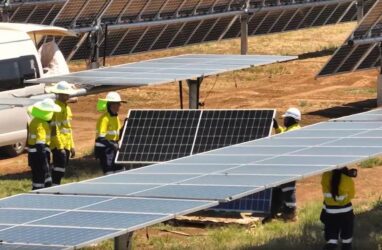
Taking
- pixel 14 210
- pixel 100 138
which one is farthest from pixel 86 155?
pixel 14 210

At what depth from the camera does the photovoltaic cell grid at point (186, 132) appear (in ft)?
53.4

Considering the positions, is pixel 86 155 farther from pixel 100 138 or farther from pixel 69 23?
pixel 69 23

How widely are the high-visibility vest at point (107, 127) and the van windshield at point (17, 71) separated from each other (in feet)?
14.0

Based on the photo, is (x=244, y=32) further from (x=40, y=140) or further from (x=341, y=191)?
(x=341, y=191)

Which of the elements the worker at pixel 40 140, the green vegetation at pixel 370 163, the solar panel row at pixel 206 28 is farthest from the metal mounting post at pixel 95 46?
the worker at pixel 40 140

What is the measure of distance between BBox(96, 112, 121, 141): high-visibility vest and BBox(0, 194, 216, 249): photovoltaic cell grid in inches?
233

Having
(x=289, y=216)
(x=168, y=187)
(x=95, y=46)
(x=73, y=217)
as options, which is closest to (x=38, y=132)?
(x=289, y=216)

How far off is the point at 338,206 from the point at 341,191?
18 centimetres

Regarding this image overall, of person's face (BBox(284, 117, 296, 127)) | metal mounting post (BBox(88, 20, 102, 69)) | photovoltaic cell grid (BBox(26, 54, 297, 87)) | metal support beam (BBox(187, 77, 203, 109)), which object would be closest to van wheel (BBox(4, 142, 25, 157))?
photovoltaic cell grid (BBox(26, 54, 297, 87))

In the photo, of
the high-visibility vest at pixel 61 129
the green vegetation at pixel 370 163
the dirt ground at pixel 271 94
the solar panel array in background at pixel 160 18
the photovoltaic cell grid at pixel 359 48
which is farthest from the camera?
the solar panel array in background at pixel 160 18

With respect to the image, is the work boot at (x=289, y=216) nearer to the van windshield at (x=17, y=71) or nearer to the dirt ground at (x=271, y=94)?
the dirt ground at (x=271, y=94)

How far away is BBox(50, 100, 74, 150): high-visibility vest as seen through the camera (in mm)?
16391

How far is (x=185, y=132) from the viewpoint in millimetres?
16594

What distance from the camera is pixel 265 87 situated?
2897 centimetres
